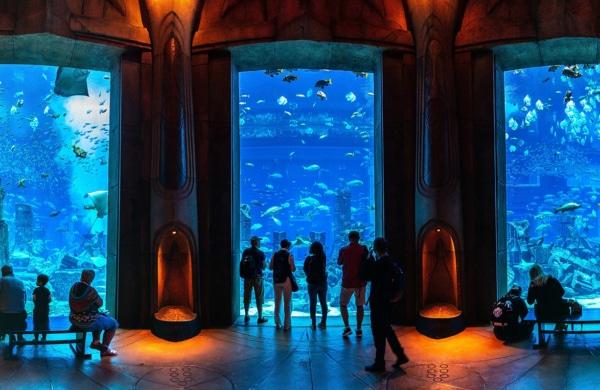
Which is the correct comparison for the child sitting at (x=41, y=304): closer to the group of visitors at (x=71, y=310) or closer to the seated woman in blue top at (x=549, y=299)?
the group of visitors at (x=71, y=310)

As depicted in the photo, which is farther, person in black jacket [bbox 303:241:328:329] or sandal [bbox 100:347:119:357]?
Result: person in black jacket [bbox 303:241:328:329]

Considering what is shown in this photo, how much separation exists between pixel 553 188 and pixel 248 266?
17985 mm

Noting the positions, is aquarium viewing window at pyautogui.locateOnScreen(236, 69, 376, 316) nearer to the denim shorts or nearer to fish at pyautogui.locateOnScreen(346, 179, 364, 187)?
fish at pyautogui.locateOnScreen(346, 179, 364, 187)

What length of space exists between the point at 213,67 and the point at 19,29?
3.49 metres

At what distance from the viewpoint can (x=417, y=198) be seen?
925cm

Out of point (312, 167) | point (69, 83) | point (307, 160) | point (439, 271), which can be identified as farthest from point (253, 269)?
point (312, 167)

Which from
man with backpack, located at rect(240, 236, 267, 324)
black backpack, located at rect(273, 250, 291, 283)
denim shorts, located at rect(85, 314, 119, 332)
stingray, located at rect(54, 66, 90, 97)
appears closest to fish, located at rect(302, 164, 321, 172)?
stingray, located at rect(54, 66, 90, 97)

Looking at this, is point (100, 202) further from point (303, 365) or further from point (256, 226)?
point (303, 365)

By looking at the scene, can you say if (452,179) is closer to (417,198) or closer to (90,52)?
(417,198)

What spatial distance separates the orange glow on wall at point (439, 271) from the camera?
900 cm

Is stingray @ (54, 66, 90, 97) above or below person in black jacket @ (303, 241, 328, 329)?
above

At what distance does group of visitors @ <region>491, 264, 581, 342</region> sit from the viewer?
7.69 metres

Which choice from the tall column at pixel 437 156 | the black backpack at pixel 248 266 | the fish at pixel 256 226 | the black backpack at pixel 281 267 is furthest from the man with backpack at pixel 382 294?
the fish at pixel 256 226

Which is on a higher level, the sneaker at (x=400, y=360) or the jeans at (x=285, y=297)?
the jeans at (x=285, y=297)
